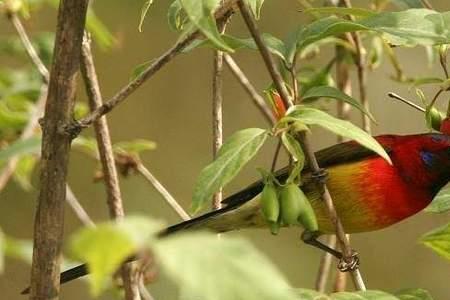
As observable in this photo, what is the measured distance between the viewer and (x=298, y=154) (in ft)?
5.94

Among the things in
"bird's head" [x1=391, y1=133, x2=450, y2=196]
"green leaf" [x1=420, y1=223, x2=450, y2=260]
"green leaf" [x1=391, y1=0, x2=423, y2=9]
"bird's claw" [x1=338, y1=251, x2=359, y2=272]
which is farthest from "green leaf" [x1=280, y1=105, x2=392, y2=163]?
"bird's head" [x1=391, y1=133, x2=450, y2=196]

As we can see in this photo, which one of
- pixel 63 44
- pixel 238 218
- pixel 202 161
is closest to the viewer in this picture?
pixel 63 44

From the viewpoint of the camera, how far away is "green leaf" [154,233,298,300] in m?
Answer: 0.98

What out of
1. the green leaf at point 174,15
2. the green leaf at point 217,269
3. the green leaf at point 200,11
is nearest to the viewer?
the green leaf at point 217,269

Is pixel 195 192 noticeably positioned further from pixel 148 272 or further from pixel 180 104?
pixel 180 104

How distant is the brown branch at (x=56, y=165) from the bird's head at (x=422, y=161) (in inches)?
55.2

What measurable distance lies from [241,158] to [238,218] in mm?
1066

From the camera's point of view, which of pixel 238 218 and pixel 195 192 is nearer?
pixel 195 192

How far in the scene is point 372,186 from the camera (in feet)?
9.39

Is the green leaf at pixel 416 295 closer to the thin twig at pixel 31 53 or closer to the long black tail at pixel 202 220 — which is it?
the long black tail at pixel 202 220

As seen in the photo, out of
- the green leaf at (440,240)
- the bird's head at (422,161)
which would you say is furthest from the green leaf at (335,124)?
the bird's head at (422,161)

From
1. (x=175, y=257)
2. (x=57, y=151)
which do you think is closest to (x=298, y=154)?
(x=57, y=151)

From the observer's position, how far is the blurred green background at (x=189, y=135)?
5250 mm

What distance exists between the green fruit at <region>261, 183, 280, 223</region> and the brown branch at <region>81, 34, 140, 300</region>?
420mm
